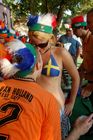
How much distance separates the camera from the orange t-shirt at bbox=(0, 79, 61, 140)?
2.18 meters

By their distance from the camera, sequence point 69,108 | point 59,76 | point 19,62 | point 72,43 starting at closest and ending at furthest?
1. point 19,62
2. point 59,76
3. point 69,108
4. point 72,43

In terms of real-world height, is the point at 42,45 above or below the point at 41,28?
below

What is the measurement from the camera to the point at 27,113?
221 centimetres

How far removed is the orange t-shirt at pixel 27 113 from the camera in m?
2.18

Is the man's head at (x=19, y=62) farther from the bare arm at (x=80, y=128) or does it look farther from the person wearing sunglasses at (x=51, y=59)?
the person wearing sunglasses at (x=51, y=59)

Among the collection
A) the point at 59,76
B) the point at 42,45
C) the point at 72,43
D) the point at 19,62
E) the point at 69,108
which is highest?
the point at 19,62

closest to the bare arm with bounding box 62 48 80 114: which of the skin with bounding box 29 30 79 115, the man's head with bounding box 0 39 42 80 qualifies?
the skin with bounding box 29 30 79 115

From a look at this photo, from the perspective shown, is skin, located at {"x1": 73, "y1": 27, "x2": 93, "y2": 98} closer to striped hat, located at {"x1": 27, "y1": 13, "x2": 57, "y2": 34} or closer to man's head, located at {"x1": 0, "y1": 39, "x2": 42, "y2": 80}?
striped hat, located at {"x1": 27, "y1": 13, "x2": 57, "y2": 34}

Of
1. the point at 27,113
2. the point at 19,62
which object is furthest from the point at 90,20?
the point at 27,113

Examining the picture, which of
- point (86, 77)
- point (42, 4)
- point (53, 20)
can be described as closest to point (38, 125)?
point (53, 20)

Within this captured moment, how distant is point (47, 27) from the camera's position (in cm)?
402

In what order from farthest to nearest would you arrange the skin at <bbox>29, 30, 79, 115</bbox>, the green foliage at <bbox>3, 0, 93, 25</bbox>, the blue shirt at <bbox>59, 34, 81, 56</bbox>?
the green foliage at <bbox>3, 0, 93, 25</bbox> → the blue shirt at <bbox>59, 34, 81, 56</bbox> → the skin at <bbox>29, 30, 79, 115</bbox>

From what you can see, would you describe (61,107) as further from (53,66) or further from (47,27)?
(47,27)

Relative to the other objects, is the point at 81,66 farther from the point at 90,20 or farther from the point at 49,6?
the point at 49,6
